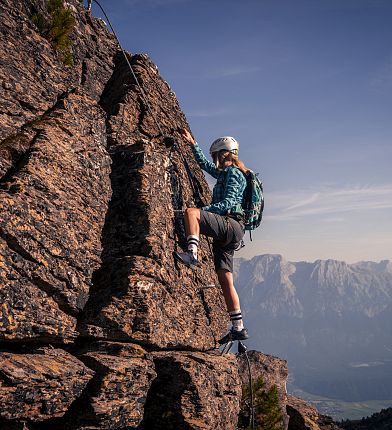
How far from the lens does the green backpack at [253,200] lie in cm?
1203

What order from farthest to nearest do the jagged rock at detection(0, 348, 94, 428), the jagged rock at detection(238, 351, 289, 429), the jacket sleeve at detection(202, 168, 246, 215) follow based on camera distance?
the jagged rock at detection(238, 351, 289, 429), the jacket sleeve at detection(202, 168, 246, 215), the jagged rock at detection(0, 348, 94, 428)

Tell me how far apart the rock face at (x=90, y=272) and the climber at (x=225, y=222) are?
0.93 metres

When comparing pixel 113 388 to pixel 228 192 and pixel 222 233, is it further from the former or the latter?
pixel 228 192

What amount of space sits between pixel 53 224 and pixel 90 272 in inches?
66.0

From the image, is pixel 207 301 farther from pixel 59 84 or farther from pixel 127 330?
pixel 59 84

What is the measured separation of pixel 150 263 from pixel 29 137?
4774 mm

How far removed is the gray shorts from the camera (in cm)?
1112

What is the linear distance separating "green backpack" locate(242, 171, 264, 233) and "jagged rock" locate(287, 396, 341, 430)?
2070 cm

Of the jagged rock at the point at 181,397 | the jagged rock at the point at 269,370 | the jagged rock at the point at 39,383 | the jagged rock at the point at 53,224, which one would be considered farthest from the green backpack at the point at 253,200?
the jagged rock at the point at 269,370

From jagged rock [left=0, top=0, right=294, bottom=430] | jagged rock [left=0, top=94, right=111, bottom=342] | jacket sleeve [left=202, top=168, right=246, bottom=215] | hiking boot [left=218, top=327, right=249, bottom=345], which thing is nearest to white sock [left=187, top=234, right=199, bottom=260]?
jagged rock [left=0, top=0, right=294, bottom=430]

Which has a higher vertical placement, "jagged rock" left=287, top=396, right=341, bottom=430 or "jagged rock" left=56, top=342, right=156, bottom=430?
"jagged rock" left=56, top=342, right=156, bottom=430

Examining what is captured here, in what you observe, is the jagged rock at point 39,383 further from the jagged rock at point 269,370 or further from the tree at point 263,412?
the jagged rock at point 269,370

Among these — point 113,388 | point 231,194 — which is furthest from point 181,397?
point 231,194

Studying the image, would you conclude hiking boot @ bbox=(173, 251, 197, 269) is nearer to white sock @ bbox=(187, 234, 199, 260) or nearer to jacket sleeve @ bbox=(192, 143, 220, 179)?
white sock @ bbox=(187, 234, 199, 260)
